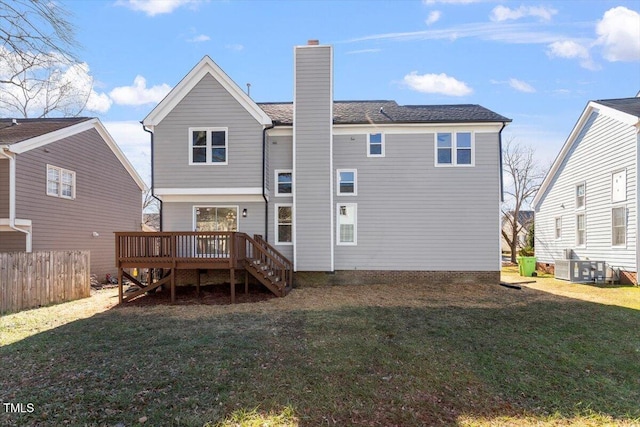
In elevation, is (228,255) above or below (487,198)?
below

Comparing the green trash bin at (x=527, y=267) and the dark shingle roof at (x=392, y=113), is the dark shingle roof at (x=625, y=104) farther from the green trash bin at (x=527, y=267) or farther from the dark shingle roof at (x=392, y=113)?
the green trash bin at (x=527, y=267)

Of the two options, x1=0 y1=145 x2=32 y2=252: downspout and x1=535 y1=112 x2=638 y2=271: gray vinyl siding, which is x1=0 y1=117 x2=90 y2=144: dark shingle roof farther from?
x1=535 y1=112 x2=638 y2=271: gray vinyl siding

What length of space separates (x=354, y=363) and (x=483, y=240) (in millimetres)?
9433

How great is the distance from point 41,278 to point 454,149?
553 inches

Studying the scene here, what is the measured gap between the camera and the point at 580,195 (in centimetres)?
1672

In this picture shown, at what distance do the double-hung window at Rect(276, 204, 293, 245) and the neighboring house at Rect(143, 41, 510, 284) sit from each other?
39mm

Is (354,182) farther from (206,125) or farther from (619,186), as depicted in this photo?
(619,186)

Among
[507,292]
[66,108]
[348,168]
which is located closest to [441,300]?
[507,292]

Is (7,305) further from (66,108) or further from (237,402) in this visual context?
(66,108)

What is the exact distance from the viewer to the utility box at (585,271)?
14.3 metres

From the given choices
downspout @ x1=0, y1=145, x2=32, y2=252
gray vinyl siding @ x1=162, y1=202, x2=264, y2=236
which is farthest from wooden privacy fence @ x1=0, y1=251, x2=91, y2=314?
gray vinyl siding @ x1=162, y1=202, x2=264, y2=236

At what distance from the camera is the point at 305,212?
12969 mm

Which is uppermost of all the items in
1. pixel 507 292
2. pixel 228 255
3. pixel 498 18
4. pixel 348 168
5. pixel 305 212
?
pixel 498 18

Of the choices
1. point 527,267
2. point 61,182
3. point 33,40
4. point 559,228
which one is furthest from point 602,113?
point 61,182
